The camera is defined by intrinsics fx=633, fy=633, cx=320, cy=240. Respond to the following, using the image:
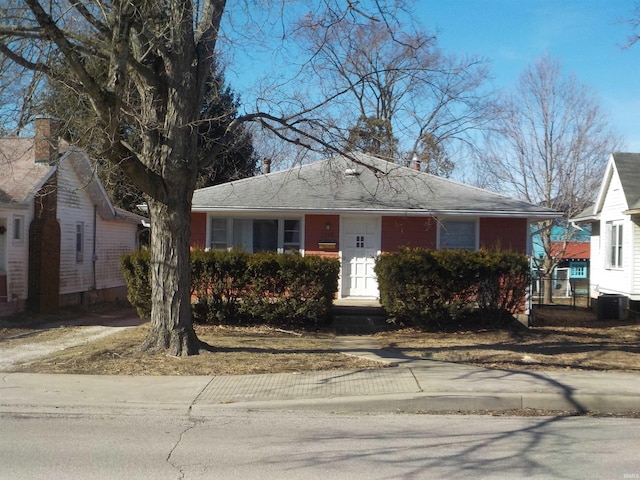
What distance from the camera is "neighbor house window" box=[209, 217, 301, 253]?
56.9 ft

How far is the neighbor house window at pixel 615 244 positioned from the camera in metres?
20.9

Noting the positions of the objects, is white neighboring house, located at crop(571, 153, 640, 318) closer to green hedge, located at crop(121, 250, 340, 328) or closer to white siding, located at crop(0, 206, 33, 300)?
green hedge, located at crop(121, 250, 340, 328)

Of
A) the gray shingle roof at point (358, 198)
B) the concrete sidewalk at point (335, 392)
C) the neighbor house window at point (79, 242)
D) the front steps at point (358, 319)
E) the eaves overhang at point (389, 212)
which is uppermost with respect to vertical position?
the gray shingle roof at point (358, 198)

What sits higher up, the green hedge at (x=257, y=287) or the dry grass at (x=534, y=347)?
the green hedge at (x=257, y=287)

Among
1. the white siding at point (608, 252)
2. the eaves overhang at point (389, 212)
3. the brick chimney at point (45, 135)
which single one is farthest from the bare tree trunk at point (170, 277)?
the white siding at point (608, 252)

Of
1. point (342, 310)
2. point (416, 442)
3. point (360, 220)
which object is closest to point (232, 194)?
point (360, 220)

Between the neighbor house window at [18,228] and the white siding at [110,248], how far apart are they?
5.04 m

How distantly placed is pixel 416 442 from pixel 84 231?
58.1 feet

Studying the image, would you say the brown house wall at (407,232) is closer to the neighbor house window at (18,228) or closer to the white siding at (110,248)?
the neighbor house window at (18,228)

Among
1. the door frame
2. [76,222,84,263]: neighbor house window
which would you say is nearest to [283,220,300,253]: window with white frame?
the door frame

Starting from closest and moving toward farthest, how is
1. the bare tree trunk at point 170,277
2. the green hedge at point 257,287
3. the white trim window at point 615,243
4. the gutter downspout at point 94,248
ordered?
1. the bare tree trunk at point 170,277
2. the green hedge at point 257,287
3. the white trim window at point 615,243
4. the gutter downspout at point 94,248

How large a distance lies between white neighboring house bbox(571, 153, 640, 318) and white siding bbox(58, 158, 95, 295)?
16.3 meters

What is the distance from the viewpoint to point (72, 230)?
2047 centimetres

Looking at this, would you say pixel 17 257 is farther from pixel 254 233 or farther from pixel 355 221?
pixel 355 221
